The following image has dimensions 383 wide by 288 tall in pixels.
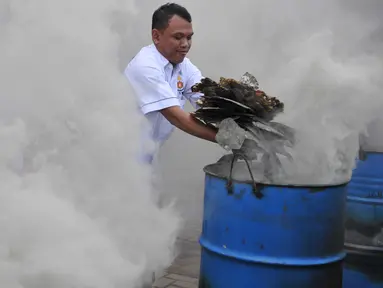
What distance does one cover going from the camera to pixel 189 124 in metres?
2.02

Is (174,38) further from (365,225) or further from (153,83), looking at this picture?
(365,225)

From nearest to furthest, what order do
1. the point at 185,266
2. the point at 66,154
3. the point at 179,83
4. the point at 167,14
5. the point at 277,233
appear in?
1. the point at 277,233
2. the point at 66,154
3. the point at 167,14
4. the point at 179,83
5. the point at 185,266

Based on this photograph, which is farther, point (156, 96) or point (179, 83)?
point (179, 83)

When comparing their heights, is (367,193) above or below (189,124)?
below

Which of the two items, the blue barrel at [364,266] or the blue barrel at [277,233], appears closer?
the blue barrel at [277,233]

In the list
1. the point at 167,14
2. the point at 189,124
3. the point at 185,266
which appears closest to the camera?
the point at 189,124

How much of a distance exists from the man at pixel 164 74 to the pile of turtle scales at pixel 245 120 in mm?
130

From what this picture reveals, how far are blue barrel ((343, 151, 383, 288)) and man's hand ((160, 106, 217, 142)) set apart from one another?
79 cm

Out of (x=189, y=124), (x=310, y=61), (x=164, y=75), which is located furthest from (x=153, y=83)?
(x=310, y=61)

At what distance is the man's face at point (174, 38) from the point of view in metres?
2.18

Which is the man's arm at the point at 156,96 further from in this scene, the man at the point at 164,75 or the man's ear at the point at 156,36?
the man's ear at the point at 156,36

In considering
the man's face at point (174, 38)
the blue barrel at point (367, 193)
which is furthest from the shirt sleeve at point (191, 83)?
the blue barrel at point (367, 193)

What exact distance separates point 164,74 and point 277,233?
900mm

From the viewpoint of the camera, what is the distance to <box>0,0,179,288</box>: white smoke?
1.62 meters
